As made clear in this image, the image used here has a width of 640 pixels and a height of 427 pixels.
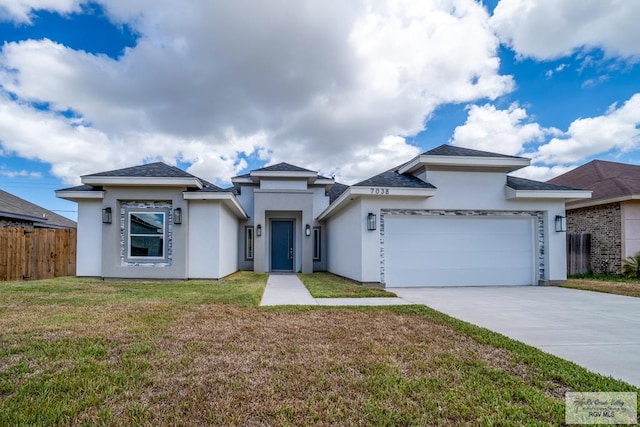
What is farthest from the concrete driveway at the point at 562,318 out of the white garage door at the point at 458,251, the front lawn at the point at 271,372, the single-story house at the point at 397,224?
the single-story house at the point at 397,224

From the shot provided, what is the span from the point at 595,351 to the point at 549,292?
582cm

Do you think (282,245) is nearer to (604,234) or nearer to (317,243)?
(317,243)

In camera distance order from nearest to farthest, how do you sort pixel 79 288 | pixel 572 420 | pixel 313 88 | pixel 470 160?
pixel 572 420
pixel 79 288
pixel 470 160
pixel 313 88

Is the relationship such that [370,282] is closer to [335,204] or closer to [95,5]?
[335,204]

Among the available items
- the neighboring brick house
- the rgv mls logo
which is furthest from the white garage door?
the rgv mls logo

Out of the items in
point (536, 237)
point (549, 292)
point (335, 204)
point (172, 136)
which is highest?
point (172, 136)

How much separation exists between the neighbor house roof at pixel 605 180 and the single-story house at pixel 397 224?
3819 mm

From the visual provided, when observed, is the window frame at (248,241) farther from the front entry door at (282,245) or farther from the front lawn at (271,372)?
the front lawn at (271,372)

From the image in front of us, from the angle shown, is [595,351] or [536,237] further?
[536,237]

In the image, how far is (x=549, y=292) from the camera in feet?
29.3

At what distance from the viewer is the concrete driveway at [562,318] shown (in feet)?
12.3

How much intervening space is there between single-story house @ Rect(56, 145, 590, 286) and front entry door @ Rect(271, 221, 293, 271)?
4.51 m

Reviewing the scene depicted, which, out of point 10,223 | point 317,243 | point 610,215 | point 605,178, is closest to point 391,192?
point 317,243

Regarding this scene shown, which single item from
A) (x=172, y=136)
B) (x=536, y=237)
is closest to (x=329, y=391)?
(x=536, y=237)
